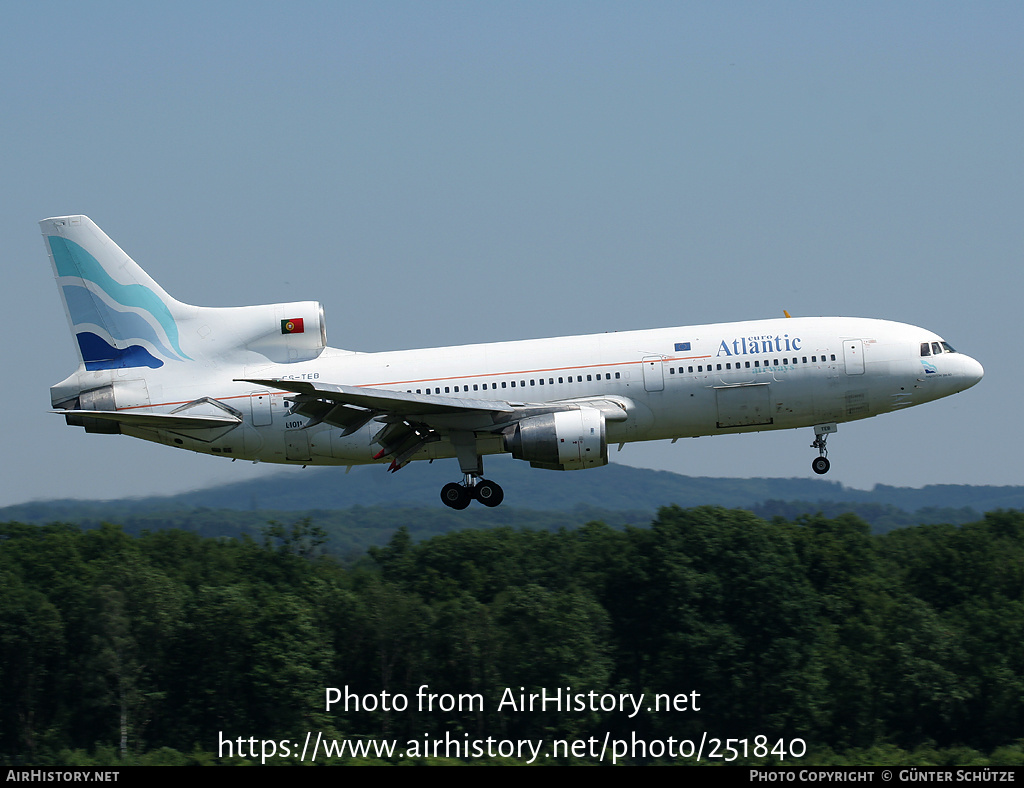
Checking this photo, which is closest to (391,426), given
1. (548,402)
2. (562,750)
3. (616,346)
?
(548,402)

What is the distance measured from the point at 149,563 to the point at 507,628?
1288 inches

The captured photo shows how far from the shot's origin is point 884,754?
73.2 meters

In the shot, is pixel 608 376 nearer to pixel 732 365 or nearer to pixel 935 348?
pixel 732 365

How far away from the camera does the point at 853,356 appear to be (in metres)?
39.8

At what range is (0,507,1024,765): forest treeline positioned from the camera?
80312mm

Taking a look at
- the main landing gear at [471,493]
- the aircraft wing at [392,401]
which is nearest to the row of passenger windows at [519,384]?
the aircraft wing at [392,401]

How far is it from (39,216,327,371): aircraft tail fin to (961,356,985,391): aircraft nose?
21760 mm

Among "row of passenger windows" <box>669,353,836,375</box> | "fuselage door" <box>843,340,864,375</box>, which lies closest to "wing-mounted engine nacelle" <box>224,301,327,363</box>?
"row of passenger windows" <box>669,353,836,375</box>

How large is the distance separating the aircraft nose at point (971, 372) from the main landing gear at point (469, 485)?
15.9 meters

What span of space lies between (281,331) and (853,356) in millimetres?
19338

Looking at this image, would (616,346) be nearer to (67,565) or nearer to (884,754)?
(884,754)

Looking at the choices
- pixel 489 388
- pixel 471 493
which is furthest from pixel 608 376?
pixel 471 493

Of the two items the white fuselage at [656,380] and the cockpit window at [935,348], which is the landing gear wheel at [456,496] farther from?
the cockpit window at [935,348]

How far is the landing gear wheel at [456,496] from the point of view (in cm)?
4084
